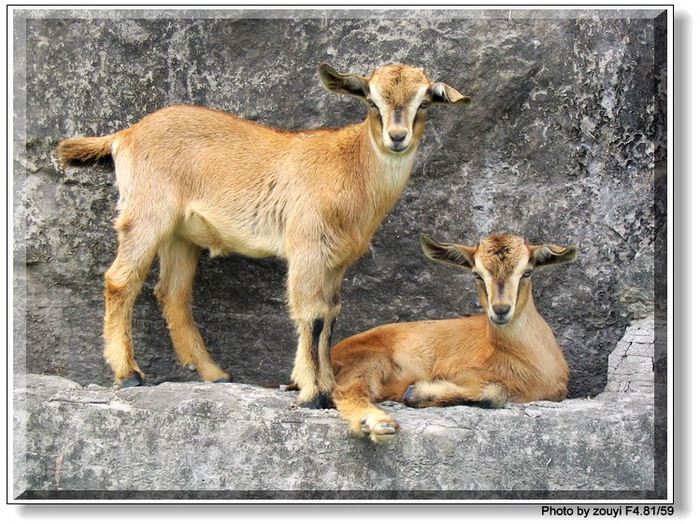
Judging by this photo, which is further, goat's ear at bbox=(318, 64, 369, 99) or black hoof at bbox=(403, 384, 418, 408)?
black hoof at bbox=(403, 384, 418, 408)

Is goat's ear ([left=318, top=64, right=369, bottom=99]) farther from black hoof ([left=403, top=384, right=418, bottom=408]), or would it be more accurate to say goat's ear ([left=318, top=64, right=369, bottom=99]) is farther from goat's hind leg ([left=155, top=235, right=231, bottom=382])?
black hoof ([left=403, top=384, right=418, bottom=408])

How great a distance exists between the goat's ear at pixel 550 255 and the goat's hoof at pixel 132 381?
2.88m

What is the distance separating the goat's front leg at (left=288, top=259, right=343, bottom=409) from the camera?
27.1 ft

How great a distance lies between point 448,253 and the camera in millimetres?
8672

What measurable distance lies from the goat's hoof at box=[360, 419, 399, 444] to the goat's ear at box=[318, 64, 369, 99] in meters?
2.20

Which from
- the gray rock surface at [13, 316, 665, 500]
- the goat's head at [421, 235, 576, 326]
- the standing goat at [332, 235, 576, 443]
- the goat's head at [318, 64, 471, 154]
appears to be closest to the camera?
the gray rock surface at [13, 316, 665, 500]

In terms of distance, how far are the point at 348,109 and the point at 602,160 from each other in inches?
78.6

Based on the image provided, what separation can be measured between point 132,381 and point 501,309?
2.62 meters

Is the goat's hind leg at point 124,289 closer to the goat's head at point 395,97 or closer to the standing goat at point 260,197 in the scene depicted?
the standing goat at point 260,197

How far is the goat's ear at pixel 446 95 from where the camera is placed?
809 cm

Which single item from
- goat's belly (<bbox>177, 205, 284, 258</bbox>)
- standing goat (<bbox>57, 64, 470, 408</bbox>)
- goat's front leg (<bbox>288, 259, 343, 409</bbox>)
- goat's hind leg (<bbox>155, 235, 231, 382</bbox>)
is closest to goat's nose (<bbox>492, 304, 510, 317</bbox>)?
standing goat (<bbox>57, 64, 470, 408</bbox>)

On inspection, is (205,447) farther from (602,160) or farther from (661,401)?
(602,160)

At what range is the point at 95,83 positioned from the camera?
9430mm

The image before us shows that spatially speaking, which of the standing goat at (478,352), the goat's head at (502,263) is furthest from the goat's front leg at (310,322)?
the goat's head at (502,263)
